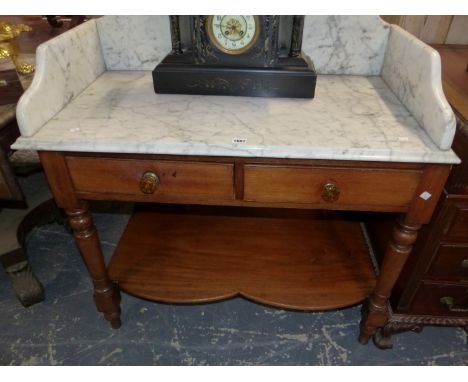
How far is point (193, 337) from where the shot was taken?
1522mm

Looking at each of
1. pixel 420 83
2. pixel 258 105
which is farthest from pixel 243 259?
pixel 420 83

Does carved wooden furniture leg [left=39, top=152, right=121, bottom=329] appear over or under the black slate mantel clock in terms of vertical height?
under

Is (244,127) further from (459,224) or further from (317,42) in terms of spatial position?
(459,224)

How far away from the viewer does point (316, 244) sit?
1.61 meters

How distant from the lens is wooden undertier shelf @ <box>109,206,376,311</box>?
1412 millimetres

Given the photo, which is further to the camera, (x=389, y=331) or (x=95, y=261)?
(x=389, y=331)

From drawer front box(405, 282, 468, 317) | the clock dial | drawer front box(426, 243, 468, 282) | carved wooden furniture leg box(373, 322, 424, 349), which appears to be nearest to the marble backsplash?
the clock dial

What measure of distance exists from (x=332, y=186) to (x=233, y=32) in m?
0.55

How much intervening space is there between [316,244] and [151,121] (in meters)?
0.94

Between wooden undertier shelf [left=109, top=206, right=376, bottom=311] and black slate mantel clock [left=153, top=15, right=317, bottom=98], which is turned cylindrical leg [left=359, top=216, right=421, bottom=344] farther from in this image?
black slate mantel clock [left=153, top=15, right=317, bottom=98]

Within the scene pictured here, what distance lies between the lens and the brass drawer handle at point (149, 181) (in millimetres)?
A: 1023

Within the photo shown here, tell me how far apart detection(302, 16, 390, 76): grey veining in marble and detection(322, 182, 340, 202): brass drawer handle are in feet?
1.89
